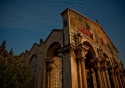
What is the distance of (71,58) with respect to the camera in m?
10.6

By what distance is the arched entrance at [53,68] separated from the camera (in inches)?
535

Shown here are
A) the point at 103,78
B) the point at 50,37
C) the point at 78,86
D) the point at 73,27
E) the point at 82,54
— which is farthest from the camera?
the point at 50,37

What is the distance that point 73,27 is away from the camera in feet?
41.8

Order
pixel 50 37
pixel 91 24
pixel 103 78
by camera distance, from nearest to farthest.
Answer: pixel 103 78 → pixel 50 37 → pixel 91 24

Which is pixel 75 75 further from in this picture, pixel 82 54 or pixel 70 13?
pixel 70 13

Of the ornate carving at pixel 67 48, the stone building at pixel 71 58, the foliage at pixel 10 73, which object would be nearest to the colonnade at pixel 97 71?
the stone building at pixel 71 58

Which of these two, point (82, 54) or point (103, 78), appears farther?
point (103, 78)

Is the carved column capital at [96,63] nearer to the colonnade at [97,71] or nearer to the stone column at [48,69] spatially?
the colonnade at [97,71]

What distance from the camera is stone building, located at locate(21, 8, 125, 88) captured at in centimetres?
1053

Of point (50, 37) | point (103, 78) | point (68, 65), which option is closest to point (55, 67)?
point (50, 37)

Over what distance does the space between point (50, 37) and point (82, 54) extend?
5522mm

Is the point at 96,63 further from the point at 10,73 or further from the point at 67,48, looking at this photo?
the point at 10,73

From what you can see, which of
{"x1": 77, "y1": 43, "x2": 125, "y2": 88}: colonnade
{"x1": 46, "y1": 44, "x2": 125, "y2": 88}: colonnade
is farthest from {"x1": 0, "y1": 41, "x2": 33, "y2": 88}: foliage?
{"x1": 77, "y1": 43, "x2": 125, "y2": 88}: colonnade

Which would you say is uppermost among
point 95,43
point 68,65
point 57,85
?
point 95,43
